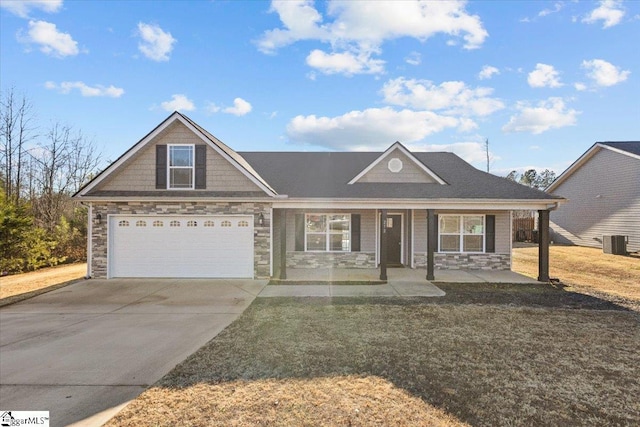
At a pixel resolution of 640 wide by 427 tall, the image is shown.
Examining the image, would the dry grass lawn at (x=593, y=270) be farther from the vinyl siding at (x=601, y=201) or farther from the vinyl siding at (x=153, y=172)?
the vinyl siding at (x=153, y=172)

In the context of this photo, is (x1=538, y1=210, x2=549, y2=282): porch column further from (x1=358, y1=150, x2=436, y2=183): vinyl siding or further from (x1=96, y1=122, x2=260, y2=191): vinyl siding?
(x1=96, y1=122, x2=260, y2=191): vinyl siding

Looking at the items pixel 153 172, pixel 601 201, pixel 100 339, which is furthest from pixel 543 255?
pixel 601 201

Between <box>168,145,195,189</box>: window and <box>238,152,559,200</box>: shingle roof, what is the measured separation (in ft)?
10.4

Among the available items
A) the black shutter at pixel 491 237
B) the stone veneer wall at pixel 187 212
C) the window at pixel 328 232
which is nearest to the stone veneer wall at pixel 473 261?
the black shutter at pixel 491 237

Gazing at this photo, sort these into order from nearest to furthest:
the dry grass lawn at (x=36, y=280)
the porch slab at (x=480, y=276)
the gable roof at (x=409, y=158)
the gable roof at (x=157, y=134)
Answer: the dry grass lawn at (x=36, y=280) < the porch slab at (x=480, y=276) < the gable roof at (x=157, y=134) < the gable roof at (x=409, y=158)

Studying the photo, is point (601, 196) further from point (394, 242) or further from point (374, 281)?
point (374, 281)

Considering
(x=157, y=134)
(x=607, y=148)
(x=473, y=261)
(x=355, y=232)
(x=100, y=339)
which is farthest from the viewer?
(x=607, y=148)

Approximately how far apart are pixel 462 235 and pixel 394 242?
275 cm

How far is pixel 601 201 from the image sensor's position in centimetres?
2061

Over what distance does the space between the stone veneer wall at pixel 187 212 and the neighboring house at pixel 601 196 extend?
20979 mm

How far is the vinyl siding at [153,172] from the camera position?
11594 mm

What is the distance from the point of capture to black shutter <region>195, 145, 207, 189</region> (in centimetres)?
1162

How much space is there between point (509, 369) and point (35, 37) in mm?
18614

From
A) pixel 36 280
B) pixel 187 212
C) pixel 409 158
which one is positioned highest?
pixel 409 158
